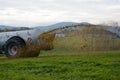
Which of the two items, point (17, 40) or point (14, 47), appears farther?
point (14, 47)

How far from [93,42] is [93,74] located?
1385 centimetres

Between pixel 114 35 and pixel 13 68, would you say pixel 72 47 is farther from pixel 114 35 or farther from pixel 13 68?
pixel 13 68

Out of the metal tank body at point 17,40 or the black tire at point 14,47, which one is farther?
the black tire at point 14,47

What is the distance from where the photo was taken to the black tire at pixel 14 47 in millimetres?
26109

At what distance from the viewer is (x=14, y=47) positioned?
2656 cm

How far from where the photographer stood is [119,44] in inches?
1198

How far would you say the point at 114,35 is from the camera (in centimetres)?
3042

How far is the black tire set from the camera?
1028 inches

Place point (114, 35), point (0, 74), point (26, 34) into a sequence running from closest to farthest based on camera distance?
1. point (0, 74)
2. point (26, 34)
3. point (114, 35)

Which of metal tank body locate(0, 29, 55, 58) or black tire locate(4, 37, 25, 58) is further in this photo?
black tire locate(4, 37, 25, 58)

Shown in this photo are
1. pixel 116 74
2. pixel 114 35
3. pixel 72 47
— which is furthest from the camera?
pixel 114 35

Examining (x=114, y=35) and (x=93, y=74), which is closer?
(x=93, y=74)

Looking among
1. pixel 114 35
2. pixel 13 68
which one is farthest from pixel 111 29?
pixel 13 68

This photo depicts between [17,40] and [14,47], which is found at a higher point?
[17,40]
